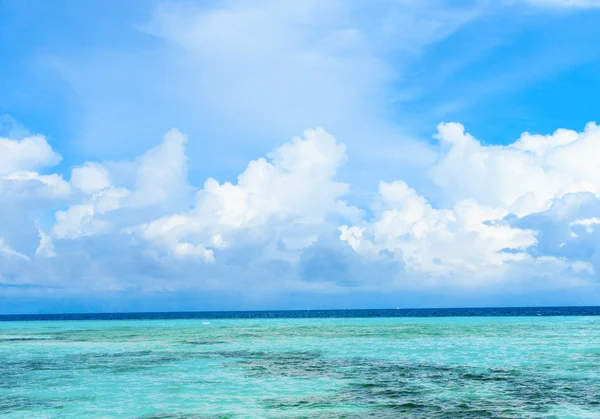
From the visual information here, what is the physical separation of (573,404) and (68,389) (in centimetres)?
2019

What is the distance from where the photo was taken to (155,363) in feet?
108

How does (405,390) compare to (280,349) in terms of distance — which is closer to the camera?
(405,390)

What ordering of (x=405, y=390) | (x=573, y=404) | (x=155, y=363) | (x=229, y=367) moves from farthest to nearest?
(x=155, y=363) < (x=229, y=367) < (x=405, y=390) < (x=573, y=404)

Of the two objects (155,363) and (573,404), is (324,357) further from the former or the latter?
(573,404)

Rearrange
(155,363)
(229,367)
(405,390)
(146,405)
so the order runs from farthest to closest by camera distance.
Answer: (155,363), (229,367), (405,390), (146,405)

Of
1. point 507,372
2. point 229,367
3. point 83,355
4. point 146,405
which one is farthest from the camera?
point 83,355

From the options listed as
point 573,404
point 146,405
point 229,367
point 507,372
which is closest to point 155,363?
point 229,367

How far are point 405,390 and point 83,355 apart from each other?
2498 cm

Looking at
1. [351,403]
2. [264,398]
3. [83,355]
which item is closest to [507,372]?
[351,403]

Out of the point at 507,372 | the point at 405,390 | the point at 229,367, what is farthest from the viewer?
the point at 229,367

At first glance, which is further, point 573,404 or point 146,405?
point 146,405

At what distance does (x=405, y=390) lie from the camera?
2247 cm

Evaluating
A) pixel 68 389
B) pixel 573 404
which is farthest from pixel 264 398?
pixel 573 404

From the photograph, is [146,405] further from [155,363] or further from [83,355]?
[83,355]
